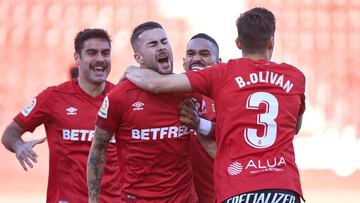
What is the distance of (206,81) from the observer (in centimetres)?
498

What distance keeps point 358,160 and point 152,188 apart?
762 centimetres

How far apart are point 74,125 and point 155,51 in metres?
1.34

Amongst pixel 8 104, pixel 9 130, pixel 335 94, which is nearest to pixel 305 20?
pixel 335 94

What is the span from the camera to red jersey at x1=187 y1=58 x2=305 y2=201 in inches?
189

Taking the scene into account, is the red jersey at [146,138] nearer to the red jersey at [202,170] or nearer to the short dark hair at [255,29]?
the red jersey at [202,170]

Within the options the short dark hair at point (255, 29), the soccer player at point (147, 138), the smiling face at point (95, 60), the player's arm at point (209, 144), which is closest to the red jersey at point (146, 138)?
the soccer player at point (147, 138)

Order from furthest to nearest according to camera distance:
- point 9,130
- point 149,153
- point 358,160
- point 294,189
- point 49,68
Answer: point 49,68
point 358,160
point 9,130
point 149,153
point 294,189

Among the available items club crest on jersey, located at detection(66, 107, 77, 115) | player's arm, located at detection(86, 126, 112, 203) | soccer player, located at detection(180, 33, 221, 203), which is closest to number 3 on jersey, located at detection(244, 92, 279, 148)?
soccer player, located at detection(180, 33, 221, 203)

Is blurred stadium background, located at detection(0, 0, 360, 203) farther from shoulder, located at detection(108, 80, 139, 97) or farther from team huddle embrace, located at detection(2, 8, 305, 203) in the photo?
shoulder, located at detection(108, 80, 139, 97)

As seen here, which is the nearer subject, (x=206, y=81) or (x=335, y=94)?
(x=206, y=81)

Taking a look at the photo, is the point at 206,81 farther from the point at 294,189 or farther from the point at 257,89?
the point at 294,189

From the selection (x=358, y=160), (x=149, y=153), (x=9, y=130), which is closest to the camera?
(x=149, y=153)

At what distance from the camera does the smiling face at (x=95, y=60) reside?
22.3 ft

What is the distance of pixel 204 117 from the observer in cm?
590
